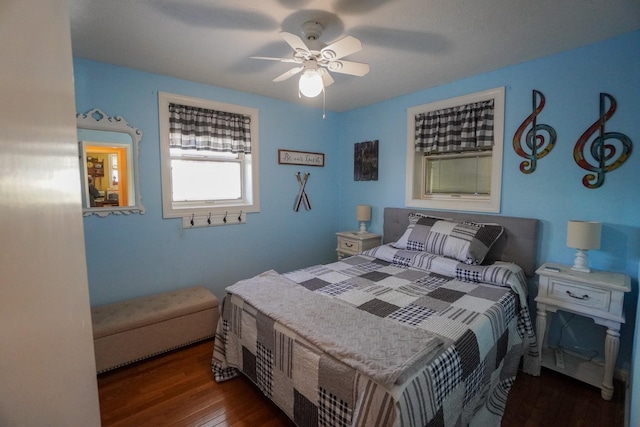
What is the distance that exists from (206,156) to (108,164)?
0.85m

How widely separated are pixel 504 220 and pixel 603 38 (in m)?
1.40

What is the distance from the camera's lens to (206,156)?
2906 millimetres

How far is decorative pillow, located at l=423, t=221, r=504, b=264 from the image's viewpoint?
2225 millimetres

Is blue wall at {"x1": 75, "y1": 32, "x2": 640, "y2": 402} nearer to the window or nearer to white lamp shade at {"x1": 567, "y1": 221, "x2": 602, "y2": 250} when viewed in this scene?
the window

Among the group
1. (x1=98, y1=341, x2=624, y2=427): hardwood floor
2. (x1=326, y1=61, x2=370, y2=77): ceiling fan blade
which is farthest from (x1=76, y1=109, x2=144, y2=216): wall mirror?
(x1=326, y1=61, x2=370, y2=77): ceiling fan blade


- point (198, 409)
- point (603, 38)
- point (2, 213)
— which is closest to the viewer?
point (2, 213)

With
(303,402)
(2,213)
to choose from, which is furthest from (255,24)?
(303,402)

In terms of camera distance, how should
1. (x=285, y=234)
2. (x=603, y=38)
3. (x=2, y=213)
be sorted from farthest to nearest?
(x=285, y=234)
(x=603, y=38)
(x=2, y=213)

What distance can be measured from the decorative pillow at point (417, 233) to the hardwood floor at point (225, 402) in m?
1.18

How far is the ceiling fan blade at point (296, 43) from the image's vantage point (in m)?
1.49

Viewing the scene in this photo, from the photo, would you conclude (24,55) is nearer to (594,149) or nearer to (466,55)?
(466,55)

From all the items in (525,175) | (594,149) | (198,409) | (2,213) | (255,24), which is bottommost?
(198,409)

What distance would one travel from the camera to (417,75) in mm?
2516

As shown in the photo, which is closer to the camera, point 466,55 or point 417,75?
point 466,55
